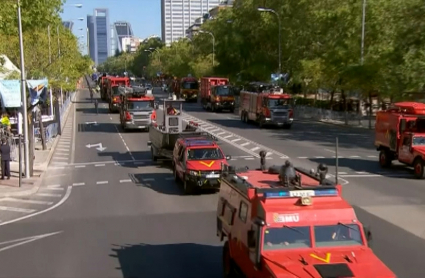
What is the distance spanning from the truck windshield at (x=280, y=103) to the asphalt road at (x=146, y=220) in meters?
A: 10.8

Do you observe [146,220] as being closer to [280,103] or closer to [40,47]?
[40,47]

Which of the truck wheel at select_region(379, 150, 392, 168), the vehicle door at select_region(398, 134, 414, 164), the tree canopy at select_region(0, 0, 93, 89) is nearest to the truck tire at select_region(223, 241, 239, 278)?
the vehicle door at select_region(398, 134, 414, 164)

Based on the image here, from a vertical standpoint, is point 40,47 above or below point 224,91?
above

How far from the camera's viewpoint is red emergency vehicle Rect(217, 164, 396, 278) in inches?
358

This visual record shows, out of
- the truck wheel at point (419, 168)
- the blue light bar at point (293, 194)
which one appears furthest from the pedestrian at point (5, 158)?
the blue light bar at point (293, 194)

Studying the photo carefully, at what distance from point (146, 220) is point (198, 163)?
4.11m

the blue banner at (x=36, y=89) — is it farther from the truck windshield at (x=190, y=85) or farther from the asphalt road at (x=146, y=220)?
the truck windshield at (x=190, y=85)

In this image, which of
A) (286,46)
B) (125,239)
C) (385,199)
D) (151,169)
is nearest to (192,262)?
(125,239)

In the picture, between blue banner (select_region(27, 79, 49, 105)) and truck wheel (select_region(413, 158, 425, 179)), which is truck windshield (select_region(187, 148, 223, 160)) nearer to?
truck wheel (select_region(413, 158, 425, 179))

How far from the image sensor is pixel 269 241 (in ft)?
31.8

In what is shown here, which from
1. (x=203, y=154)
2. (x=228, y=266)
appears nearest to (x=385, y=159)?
(x=203, y=154)

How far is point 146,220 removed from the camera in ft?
60.2

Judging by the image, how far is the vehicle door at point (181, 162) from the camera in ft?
73.2

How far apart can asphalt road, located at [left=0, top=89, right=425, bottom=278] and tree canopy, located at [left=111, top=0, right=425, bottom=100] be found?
756cm
